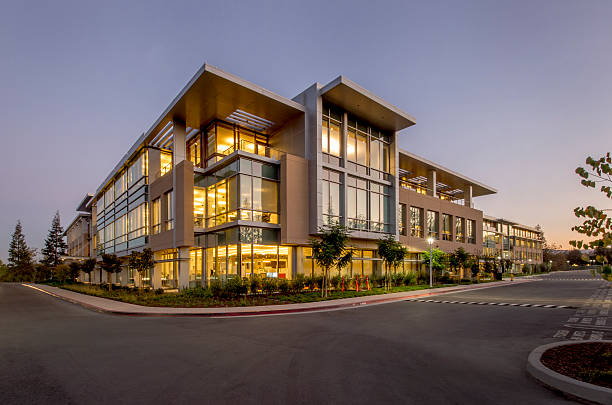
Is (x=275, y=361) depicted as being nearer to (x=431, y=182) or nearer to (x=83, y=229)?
(x=431, y=182)

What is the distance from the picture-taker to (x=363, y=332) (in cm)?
1125

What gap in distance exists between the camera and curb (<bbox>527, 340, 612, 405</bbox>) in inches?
208

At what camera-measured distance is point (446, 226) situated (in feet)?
152

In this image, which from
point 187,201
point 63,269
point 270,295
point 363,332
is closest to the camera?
point 363,332

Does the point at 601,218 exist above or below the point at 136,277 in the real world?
above

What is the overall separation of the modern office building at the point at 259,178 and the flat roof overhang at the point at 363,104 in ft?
0.29

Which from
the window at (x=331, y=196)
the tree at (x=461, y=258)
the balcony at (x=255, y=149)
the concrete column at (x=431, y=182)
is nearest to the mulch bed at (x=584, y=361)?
the window at (x=331, y=196)

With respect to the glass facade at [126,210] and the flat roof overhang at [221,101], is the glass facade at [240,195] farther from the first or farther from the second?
the glass facade at [126,210]

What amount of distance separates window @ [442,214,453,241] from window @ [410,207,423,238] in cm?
604

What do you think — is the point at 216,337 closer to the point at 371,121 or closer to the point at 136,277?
the point at 371,121

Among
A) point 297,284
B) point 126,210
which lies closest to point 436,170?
point 297,284

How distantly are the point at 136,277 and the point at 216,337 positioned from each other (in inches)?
1184

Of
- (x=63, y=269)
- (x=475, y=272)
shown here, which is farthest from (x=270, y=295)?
(x=63, y=269)

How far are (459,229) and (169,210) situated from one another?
3647 centimetres
